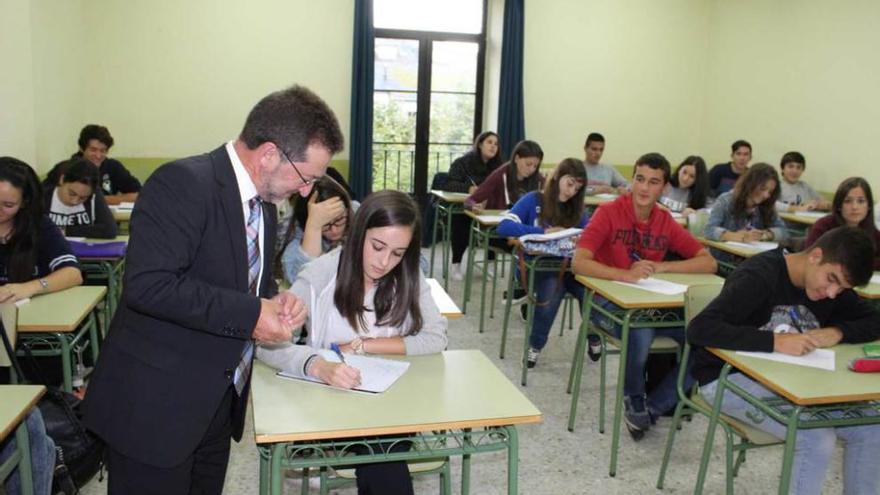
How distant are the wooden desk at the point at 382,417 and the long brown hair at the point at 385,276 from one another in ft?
0.87

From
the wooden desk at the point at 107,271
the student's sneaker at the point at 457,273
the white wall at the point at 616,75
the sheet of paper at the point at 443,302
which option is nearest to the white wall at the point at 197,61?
the white wall at the point at 616,75

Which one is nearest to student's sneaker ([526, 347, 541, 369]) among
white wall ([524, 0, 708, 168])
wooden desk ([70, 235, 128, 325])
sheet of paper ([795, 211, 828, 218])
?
wooden desk ([70, 235, 128, 325])

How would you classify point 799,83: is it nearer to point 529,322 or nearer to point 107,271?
point 529,322

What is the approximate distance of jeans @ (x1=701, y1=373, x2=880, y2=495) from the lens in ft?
7.11

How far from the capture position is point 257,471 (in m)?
2.78

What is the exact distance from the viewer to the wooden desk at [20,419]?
5.45 feet

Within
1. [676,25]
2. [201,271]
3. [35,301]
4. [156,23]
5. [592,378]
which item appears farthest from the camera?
[676,25]

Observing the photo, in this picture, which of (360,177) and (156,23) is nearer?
(156,23)

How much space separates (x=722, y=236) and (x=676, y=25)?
451 cm

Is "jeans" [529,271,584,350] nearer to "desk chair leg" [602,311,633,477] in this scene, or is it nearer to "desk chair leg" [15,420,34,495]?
Answer: "desk chair leg" [602,311,633,477]

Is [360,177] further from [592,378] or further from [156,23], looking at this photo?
[592,378]

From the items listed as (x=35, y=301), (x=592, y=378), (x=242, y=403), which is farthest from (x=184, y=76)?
(x=242, y=403)

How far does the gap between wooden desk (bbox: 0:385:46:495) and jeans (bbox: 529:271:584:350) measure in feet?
9.05

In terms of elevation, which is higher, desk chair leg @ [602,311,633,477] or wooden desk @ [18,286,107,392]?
wooden desk @ [18,286,107,392]
